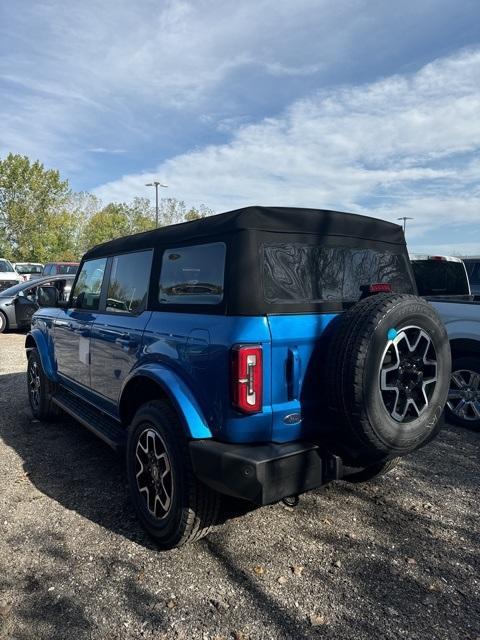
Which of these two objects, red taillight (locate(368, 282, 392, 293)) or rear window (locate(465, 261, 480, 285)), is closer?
red taillight (locate(368, 282, 392, 293))

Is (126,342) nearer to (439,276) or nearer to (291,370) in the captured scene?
(291,370)

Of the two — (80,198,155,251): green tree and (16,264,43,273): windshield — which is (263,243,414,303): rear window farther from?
(80,198,155,251): green tree

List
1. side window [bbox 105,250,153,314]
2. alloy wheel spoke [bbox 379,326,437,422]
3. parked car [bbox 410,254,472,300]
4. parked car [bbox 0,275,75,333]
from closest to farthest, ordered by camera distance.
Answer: alloy wheel spoke [bbox 379,326,437,422] < side window [bbox 105,250,153,314] < parked car [bbox 410,254,472,300] < parked car [bbox 0,275,75,333]

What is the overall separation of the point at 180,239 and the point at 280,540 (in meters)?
1.99

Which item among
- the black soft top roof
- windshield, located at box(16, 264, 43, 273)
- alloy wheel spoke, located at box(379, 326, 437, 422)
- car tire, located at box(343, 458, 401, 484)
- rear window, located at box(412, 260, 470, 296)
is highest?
windshield, located at box(16, 264, 43, 273)

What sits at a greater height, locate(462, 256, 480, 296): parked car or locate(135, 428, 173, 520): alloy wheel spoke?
locate(462, 256, 480, 296): parked car

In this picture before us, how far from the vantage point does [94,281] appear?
421 cm

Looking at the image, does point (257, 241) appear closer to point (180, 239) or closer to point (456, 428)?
point (180, 239)

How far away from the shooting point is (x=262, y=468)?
2252mm

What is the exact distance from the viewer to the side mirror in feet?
15.7

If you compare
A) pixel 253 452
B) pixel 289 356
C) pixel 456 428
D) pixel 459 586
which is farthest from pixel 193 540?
pixel 456 428

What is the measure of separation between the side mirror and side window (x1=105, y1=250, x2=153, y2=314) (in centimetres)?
125

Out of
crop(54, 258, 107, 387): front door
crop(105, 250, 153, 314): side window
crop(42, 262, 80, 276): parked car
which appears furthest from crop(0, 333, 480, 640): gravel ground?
crop(42, 262, 80, 276): parked car

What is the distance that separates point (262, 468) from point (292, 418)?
0.36 metres
